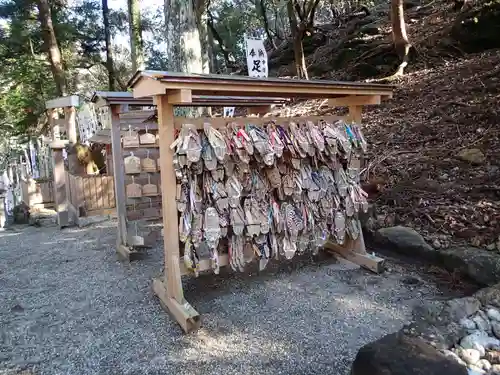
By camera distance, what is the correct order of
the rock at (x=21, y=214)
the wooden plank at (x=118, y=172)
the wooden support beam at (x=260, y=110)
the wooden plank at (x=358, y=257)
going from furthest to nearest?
the rock at (x=21, y=214)
the wooden support beam at (x=260, y=110)
the wooden plank at (x=118, y=172)
the wooden plank at (x=358, y=257)

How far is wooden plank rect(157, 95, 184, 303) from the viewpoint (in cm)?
265

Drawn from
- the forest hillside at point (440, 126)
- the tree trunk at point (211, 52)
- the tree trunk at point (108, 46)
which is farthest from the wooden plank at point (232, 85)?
the tree trunk at point (211, 52)

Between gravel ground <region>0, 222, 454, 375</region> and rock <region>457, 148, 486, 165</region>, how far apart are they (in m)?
1.71

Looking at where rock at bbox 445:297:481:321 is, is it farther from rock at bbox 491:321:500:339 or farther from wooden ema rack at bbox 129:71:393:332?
wooden ema rack at bbox 129:71:393:332

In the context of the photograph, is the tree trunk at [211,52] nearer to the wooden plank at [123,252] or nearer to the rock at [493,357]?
the wooden plank at [123,252]

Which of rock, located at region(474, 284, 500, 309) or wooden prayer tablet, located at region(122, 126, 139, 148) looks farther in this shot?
wooden prayer tablet, located at region(122, 126, 139, 148)

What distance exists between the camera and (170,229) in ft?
9.07

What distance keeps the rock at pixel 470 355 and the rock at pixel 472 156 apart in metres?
2.66

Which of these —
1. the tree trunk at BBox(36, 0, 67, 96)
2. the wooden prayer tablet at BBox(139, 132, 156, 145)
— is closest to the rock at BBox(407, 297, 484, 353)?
the wooden prayer tablet at BBox(139, 132, 156, 145)

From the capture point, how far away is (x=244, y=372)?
2121mm

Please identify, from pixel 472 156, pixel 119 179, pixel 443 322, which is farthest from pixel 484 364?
pixel 119 179

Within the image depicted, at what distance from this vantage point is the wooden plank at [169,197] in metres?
2.65

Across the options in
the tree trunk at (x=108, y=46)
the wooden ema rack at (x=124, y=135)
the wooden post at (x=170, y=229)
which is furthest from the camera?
the tree trunk at (x=108, y=46)

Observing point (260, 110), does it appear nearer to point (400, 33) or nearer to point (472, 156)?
point (472, 156)
